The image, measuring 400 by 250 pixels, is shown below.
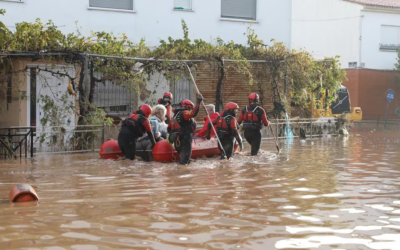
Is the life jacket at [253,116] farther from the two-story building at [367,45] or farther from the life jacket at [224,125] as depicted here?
the two-story building at [367,45]

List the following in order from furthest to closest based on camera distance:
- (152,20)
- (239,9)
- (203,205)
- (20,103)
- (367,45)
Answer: (367,45), (239,9), (152,20), (20,103), (203,205)

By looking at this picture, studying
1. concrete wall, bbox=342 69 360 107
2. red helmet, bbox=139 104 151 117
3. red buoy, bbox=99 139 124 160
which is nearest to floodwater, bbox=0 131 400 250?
red buoy, bbox=99 139 124 160

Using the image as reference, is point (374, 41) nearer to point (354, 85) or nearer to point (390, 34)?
point (390, 34)

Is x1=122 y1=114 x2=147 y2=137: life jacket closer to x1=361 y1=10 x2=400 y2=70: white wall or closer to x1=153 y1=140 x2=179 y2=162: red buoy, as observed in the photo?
x1=153 y1=140 x2=179 y2=162: red buoy

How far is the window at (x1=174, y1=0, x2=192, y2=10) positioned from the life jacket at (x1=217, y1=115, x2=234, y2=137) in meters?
9.42

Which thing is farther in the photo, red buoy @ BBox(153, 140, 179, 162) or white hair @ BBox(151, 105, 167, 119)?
white hair @ BBox(151, 105, 167, 119)

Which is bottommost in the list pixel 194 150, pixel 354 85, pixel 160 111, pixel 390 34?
pixel 194 150

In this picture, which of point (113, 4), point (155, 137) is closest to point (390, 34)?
point (113, 4)

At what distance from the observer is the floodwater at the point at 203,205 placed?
7309 millimetres

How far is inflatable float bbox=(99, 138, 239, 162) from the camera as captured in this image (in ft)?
Answer: 49.4

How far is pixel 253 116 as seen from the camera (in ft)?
54.3

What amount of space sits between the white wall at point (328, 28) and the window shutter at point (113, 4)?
20249 millimetres

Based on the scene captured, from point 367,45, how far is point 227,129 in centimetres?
2667

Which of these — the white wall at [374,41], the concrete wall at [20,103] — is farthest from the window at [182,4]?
the white wall at [374,41]
